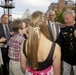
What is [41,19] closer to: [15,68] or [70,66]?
[15,68]

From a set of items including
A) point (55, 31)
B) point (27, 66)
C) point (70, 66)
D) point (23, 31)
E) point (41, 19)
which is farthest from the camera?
point (55, 31)

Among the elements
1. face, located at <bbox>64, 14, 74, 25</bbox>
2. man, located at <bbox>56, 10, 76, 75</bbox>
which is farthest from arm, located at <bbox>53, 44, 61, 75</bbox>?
face, located at <bbox>64, 14, 74, 25</bbox>

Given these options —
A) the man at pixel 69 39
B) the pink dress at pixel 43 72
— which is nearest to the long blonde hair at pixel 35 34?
the pink dress at pixel 43 72

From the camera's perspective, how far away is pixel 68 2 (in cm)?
11162

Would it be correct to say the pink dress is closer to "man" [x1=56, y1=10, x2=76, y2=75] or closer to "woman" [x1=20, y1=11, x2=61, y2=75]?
"woman" [x1=20, y1=11, x2=61, y2=75]

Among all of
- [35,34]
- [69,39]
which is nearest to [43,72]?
[35,34]

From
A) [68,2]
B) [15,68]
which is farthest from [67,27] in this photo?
[68,2]

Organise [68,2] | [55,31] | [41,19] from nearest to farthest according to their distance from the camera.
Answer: [41,19]
[55,31]
[68,2]

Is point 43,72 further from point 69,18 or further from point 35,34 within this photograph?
point 69,18

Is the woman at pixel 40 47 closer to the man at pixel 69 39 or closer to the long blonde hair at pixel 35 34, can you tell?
the long blonde hair at pixel 35 34

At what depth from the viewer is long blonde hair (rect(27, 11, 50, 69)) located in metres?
3.10

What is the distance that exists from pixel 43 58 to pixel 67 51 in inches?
83.6

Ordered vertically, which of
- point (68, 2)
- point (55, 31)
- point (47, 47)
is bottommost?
point (68, 2)

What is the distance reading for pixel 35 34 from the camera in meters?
3.10
